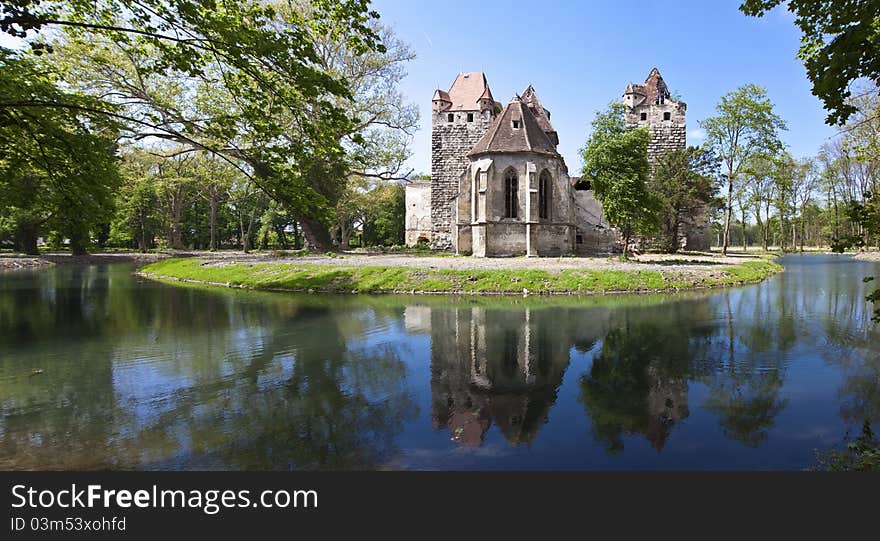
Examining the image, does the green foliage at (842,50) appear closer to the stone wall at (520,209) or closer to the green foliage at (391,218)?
the stone wall at (520,209)

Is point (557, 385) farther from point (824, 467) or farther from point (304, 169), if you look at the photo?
point (304, 169)

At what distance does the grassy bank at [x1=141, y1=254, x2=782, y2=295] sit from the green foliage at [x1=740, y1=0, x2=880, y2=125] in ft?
55.5

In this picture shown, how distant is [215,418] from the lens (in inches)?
275

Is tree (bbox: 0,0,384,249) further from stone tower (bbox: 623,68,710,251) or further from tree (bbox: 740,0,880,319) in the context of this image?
stone tower (bbox: 623,68,710,251)

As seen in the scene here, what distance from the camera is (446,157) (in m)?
52.5

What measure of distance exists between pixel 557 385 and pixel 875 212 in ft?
17.1

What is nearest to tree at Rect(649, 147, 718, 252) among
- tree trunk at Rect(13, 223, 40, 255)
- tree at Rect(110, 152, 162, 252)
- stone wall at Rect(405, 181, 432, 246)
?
stone wall at Rect(405, 181, 432, 246)

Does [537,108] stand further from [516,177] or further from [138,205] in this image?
[138,205]

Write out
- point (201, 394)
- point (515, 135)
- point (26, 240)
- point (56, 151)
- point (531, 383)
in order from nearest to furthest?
point (201, 394) < point (531, 383) < point (56, 151) < point (515, 135) < point (26, 240)

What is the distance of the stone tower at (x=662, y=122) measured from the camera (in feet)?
163

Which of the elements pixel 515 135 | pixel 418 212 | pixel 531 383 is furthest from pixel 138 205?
pixel 531 383

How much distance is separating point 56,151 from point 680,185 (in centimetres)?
4725

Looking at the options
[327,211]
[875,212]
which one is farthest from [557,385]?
[327,211]

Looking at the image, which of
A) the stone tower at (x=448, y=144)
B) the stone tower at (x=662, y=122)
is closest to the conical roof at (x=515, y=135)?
the stone tower at (x=448, y=144)
